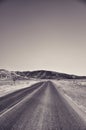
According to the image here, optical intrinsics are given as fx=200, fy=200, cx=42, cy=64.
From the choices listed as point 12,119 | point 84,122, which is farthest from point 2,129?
point 84,122

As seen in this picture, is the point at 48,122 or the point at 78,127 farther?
the point at 48,122

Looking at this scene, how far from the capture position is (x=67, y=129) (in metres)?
8.18

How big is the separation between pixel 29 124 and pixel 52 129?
1.19 meters

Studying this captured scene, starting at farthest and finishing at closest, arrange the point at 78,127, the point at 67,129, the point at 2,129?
the point at 78,127 < the point at 67,129 < the point at 2,129

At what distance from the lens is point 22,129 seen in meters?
7.77

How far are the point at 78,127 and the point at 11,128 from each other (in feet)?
9.58

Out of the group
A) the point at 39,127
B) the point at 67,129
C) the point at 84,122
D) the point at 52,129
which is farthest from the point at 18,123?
the point at 84,122

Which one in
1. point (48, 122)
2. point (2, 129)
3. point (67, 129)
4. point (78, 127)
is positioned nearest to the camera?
point (2, 129)

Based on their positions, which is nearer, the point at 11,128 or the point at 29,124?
the point at 11,128

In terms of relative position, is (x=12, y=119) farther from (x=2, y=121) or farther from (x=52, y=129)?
(x=52, y=129)

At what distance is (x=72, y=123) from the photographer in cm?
938

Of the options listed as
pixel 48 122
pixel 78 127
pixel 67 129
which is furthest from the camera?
pixel 48 122

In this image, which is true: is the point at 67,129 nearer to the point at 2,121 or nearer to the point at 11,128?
the point at 11,128

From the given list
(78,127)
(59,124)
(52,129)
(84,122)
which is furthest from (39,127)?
(84,122)
